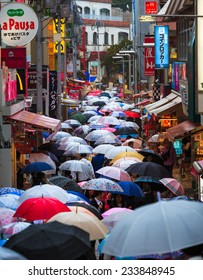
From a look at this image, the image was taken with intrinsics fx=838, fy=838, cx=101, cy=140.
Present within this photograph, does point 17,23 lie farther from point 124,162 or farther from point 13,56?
point 124,162

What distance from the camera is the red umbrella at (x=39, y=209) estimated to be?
1110 centimetres

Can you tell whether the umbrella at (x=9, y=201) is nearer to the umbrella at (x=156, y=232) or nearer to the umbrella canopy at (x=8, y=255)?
the umbrella at (x=156, y=232)

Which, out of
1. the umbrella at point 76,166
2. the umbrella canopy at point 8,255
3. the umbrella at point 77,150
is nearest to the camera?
the umbrella canopy at point 8,255

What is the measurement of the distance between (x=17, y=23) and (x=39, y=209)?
31.4 ft

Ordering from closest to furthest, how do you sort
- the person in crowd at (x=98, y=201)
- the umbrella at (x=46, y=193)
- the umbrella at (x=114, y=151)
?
the umbrella at (x=46, y=193) → the person in crowd at (x=98, y=201) → the umbrella at (x=114, y=151)

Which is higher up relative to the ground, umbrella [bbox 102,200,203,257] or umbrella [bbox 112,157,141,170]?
umbrella [bbox 102,200,203,257]

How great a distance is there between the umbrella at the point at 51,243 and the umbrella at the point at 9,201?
4719mm

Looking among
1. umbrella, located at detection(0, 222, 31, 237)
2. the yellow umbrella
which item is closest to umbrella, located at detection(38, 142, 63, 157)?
the yellow umbrella

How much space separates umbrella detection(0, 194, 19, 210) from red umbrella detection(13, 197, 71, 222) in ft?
4.34

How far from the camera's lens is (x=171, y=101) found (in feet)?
99.9

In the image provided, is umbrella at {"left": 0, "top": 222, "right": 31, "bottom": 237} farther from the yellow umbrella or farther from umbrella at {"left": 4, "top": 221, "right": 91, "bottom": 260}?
the yellow umbrella

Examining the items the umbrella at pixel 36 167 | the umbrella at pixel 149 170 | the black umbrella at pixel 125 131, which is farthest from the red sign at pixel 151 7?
the umbrella at pixel 149 170

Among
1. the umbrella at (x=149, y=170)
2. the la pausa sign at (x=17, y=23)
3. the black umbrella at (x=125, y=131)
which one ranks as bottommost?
the black umbrella at (x=125, y=131)

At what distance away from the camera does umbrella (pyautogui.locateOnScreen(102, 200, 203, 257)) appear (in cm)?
725
